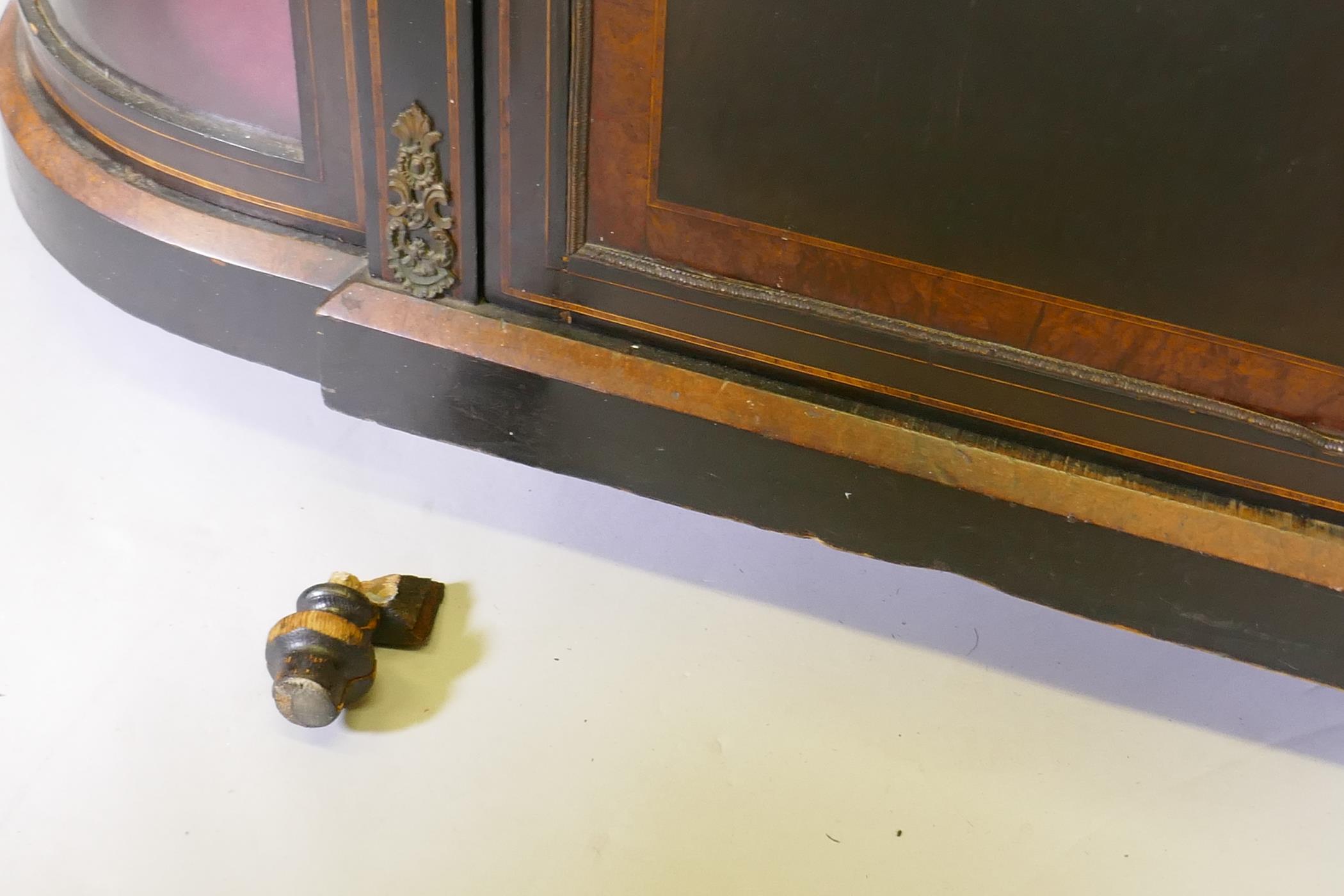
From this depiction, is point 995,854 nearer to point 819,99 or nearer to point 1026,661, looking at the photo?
point 1026,661

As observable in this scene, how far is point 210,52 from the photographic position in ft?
4.49

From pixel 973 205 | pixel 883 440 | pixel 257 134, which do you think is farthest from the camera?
pixel 257 134

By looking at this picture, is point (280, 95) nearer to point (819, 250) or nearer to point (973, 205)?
point (819, 250)

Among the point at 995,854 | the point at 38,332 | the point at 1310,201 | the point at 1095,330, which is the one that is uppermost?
the point at 1310,201

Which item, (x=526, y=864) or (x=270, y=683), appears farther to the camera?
(x=270, y=683)

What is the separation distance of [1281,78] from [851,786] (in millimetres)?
748

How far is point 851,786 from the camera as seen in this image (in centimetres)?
124

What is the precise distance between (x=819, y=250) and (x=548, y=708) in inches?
21.3

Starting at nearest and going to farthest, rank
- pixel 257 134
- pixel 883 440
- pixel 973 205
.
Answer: pixel 973 205 < pixel 883 440 < pixel 257 134

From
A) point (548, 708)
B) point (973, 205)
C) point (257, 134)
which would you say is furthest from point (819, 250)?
point (257, 134)

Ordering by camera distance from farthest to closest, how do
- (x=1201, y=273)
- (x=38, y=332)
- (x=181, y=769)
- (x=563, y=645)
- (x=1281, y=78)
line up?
1. (x=38, y=332)
2. (x=563, y=645)
3. (x=181, y=769)
4. (x=1201, y=273)
5. (x=1281, y=78)

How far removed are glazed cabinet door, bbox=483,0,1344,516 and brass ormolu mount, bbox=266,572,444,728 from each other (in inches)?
14.5

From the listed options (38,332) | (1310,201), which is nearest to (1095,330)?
(1310,201)

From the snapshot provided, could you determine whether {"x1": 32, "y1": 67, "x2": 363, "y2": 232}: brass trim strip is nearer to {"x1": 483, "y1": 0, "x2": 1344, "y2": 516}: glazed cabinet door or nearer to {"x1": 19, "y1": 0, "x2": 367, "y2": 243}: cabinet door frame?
{"x1": 19, "y1": 0, "x2": 367, "y2": 243}: cabinet door frame
